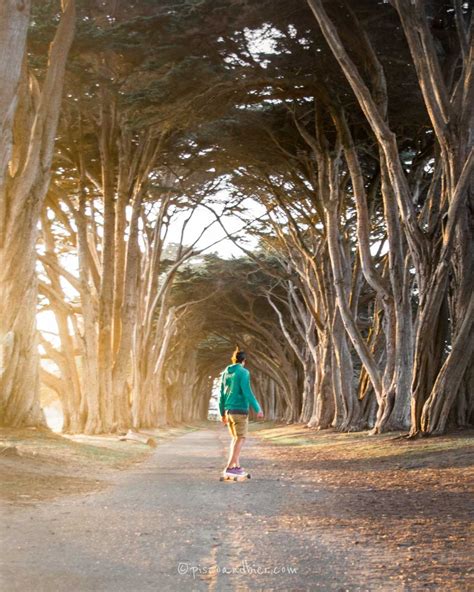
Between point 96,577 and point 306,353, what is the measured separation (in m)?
27.9

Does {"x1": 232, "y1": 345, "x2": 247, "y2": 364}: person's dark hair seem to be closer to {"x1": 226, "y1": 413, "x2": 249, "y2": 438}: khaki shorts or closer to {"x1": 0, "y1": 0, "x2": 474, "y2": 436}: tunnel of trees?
{"x1": 226, "y1": 413, "x2": 249, "y2": 438}: khaki shorts

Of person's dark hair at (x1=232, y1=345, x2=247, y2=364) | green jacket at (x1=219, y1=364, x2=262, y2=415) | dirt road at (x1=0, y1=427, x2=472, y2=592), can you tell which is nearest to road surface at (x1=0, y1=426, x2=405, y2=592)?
dirt road at (x1=0, y1=427, x2=472, y2=592)

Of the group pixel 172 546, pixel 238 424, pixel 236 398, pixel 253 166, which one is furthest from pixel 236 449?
pixel 253 166

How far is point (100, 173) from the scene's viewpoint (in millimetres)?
19859

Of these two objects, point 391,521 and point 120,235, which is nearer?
point 391,521

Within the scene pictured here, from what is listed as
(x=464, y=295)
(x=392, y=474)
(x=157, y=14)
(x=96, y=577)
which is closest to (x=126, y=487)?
(x=392, y=474)

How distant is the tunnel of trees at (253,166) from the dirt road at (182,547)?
4.91m

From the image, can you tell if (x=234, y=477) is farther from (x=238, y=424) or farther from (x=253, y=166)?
(x=253, y=166)

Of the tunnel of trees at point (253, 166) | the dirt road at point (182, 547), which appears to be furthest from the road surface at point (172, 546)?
the tunnel of trees at point (253, 166)

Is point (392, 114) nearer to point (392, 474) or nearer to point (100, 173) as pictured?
point (100, 173)

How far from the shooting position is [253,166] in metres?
20.8

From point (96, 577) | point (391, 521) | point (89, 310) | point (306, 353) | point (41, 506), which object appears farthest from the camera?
point (306, 353)

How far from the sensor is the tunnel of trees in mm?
11625

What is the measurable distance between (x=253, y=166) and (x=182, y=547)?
17085 mm
